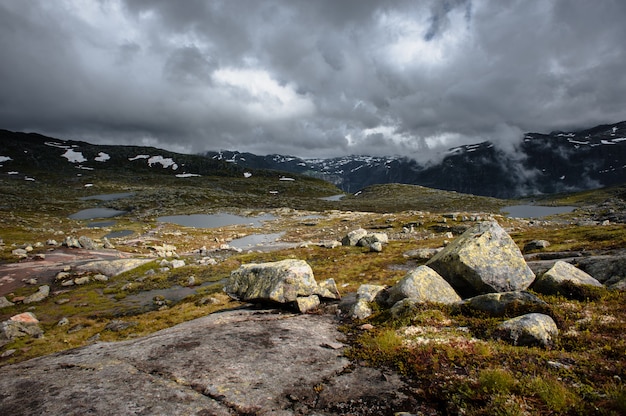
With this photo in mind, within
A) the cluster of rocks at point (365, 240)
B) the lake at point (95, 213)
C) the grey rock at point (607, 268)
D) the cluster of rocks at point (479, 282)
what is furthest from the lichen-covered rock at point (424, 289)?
the lake at point (95, 213)

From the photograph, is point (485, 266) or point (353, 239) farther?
point (353, 239)

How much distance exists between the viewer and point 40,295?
108 feet

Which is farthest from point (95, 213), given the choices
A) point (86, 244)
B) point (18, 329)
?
point (18, 329)

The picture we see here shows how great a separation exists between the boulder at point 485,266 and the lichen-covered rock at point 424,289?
140cm

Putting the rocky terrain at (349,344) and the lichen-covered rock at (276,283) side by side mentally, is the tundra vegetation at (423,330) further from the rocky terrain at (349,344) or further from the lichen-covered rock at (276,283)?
the lichen-covered rock at (276,283)

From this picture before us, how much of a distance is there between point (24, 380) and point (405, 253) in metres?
43.2

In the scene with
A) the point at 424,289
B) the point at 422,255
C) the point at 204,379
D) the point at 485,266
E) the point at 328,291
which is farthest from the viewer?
the point at 422,255

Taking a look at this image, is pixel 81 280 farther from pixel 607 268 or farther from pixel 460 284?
pixel 607 268

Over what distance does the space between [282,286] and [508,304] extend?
13479mm

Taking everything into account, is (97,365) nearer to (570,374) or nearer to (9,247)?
(570,374)

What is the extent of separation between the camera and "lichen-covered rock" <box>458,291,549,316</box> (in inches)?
549

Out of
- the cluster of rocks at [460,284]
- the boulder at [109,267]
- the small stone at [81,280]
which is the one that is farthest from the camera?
the boulder at [109,267]

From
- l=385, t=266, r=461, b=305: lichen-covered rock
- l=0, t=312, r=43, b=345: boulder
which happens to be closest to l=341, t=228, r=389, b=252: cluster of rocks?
l=385, t=266, r=461, b=305: lichen-covered rock

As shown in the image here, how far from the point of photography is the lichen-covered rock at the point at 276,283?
21.2 meters
